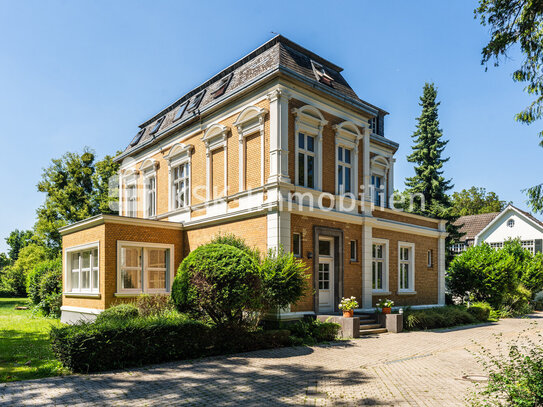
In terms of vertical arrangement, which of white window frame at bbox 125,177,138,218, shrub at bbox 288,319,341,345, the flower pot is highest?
white window frame at bbox 125,177,138,218

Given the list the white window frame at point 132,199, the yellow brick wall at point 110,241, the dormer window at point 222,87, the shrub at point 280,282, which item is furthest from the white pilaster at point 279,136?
the white window frame at point 132,199

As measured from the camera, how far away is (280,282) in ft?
39.5

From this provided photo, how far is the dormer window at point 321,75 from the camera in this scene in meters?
16.6

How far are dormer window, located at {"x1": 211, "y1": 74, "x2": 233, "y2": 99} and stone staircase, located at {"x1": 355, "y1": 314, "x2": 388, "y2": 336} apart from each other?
10.9 m

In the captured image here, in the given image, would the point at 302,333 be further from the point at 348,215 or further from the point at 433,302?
the point at 433,302

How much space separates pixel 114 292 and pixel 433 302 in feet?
50.0

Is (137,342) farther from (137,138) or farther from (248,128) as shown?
(137,138)

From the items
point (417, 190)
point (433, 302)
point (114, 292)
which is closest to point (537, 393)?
point (114, 292)

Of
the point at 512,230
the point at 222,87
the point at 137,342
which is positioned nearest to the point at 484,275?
the point at 222,87

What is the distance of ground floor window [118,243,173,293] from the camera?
→ 16094 mm

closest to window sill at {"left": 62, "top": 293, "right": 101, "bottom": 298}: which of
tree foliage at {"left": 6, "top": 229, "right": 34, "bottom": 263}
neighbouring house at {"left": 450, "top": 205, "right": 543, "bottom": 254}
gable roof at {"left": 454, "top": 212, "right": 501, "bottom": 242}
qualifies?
neighbouring house at {"left": 450, "top": 205, "right": 543, "bottom": 254}

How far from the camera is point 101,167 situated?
3297 centimetres

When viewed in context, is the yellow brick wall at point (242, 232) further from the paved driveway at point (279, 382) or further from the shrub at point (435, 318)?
the shrub at point (435, 318)

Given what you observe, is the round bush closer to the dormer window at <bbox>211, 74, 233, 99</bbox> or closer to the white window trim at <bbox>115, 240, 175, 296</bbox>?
the white window trim at <bbox>115, 240, 175, 296</bbox>
